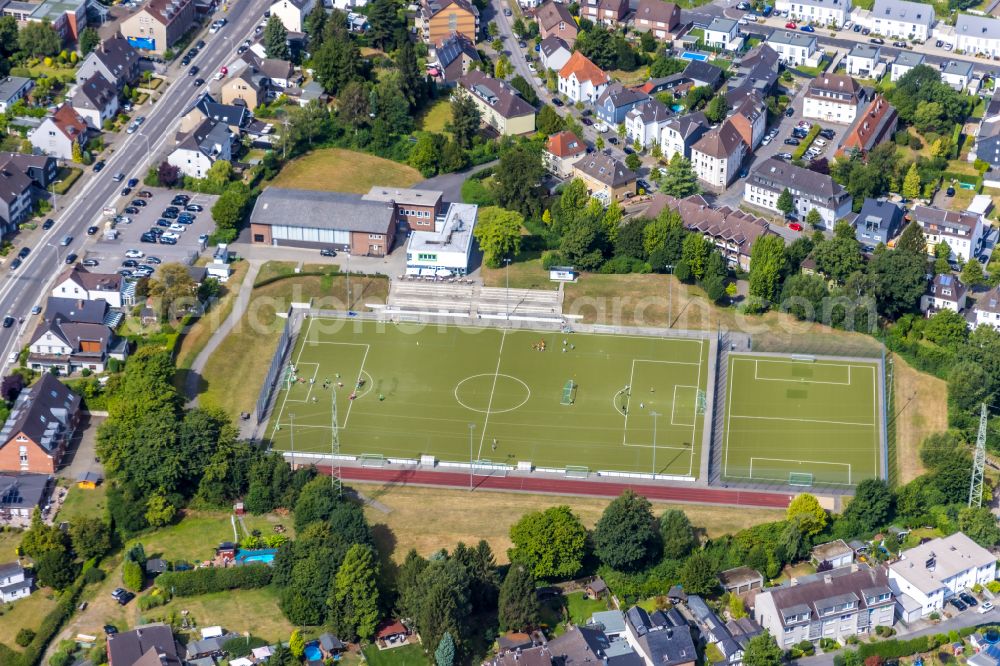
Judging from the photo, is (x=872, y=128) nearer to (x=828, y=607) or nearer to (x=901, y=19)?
(x=901, y=19)

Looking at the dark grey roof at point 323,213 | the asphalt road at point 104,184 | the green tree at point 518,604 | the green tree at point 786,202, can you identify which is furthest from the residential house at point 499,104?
the green tree at point 518,604

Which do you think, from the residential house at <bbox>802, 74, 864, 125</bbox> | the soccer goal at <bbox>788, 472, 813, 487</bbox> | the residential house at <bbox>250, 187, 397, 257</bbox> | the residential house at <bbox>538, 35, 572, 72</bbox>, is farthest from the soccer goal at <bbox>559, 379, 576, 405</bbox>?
the residential house at <bbox>538, 35, 572, 72</bbox>

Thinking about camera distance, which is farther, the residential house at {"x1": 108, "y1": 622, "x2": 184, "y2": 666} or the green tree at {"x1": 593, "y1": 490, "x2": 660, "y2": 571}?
the green tree at {"x1": 593, "y1": 490, "x2": 660, "y2": 571}

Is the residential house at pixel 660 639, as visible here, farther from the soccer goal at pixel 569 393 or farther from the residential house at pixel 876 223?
the residential house at pixel 876 223

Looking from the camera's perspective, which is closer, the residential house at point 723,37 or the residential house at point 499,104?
the residential house at point 499,104

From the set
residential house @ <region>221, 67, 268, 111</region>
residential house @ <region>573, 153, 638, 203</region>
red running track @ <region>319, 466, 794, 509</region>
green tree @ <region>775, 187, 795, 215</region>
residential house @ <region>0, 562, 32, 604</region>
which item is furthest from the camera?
residential house @ <region>221, 67, 268, 111</region>

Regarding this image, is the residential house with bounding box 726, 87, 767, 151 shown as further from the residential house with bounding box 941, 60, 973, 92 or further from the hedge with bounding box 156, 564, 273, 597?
the hedge with bounding box 156, 564, 273, 597
